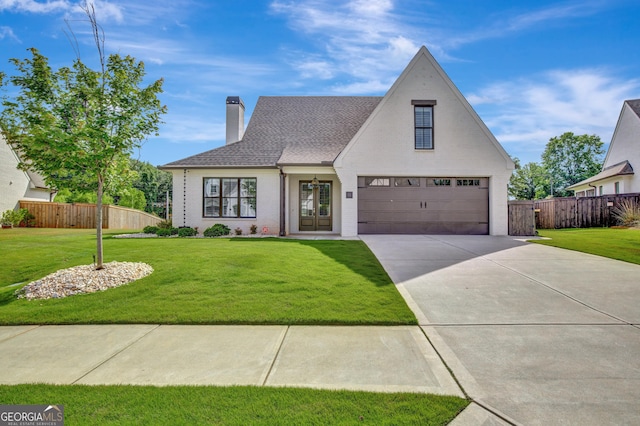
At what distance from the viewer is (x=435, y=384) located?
3.00 m

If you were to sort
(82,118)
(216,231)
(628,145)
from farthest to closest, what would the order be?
(628,145)
(216,231)
(82,118)

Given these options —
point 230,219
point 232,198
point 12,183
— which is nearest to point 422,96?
point 232,198

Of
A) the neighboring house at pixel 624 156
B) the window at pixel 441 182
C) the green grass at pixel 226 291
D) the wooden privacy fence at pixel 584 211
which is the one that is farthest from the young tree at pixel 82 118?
the neighboring house at pixel 624 156

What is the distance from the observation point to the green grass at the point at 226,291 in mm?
4934

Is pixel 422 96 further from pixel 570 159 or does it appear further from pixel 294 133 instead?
pixel 570 159

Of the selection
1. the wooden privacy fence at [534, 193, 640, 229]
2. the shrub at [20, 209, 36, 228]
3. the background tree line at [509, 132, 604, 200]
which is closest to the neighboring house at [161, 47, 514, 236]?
the wooden privacy fence at [534, 193, 640, 229]

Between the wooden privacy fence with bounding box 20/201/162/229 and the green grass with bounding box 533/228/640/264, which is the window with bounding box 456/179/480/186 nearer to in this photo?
the green grass with bounding box 533/228/640/264

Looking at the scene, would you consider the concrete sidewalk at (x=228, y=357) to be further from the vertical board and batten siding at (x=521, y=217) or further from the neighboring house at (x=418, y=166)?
the vertical board and batten siding at (x=521, y=217)

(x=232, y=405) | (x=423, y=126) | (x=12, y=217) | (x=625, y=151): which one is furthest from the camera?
(x=625, y=151)

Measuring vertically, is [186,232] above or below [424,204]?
below

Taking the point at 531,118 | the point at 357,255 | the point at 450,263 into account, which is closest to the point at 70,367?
the point at 357,255

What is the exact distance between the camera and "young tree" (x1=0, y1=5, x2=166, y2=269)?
255 inches

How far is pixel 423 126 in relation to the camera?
14.4 m

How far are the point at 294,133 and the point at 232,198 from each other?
4999mm
